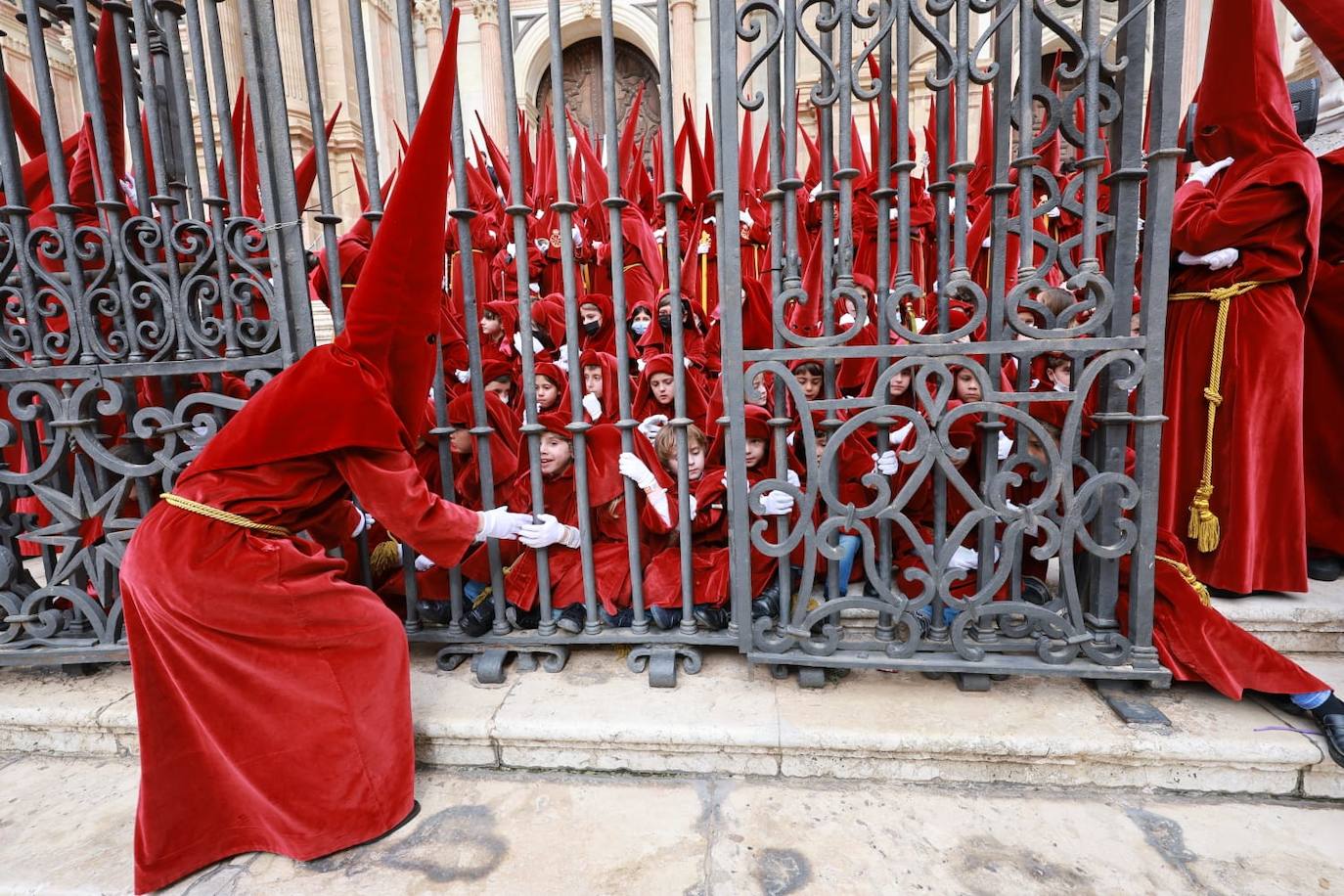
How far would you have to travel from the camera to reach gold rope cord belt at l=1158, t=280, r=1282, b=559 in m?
2.71

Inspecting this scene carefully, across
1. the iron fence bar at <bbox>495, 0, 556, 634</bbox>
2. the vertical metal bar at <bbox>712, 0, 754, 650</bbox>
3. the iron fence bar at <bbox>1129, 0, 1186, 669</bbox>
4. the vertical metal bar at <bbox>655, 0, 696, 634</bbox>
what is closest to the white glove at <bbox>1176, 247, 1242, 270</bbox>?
the iron fence bar at <bbox>1129, 0, 1186, 669</bbox>

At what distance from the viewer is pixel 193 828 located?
190 cm

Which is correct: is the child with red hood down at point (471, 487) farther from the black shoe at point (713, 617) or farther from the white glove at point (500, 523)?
the black shoe at point (713, 617)

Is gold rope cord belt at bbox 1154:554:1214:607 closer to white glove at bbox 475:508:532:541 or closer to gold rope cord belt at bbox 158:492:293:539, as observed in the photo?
white glove at bbox 475:508:532:541

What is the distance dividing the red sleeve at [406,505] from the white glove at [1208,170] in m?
3.31

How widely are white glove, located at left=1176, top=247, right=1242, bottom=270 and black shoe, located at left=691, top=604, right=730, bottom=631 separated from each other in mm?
2426

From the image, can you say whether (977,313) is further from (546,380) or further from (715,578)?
(546,380)

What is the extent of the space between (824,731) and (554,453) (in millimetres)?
1516

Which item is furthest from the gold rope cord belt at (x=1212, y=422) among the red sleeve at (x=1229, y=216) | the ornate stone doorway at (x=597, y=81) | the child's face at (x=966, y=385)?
the ornate stone doorway at (x=597, y=81)

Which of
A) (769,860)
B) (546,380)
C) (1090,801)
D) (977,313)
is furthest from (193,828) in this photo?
(977,313)

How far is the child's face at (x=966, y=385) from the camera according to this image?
2.92 m

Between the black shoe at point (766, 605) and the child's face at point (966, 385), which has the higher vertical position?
the child's face at point (966, 385)

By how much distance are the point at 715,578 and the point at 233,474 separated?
1.71 m

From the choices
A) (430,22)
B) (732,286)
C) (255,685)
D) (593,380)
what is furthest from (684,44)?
(255,685)
